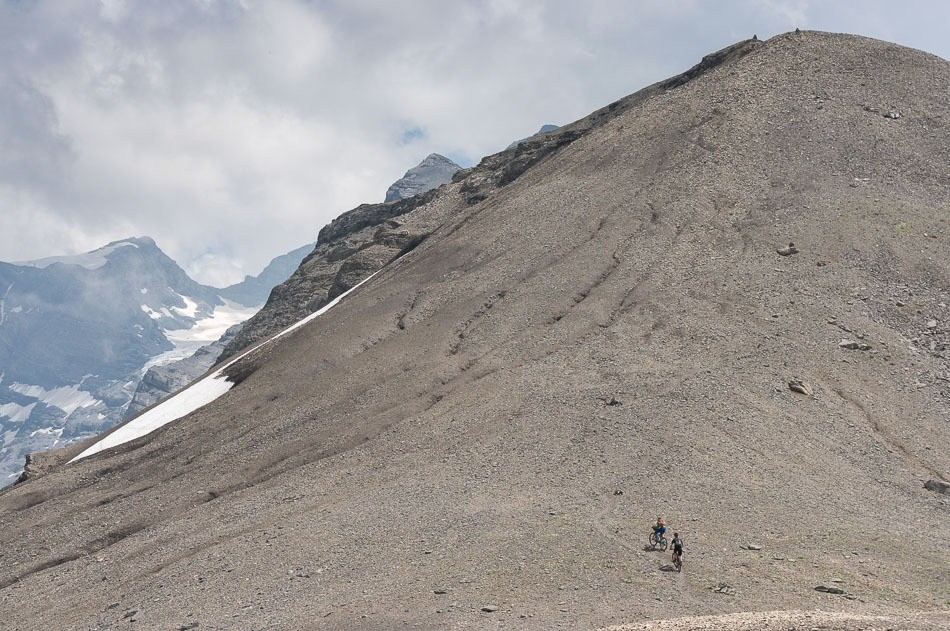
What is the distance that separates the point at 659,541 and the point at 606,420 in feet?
34.3

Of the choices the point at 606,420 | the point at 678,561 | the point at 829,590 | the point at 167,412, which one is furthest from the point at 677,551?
the point at 167,412

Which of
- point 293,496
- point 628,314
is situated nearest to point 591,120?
point 628,314

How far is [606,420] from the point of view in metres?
33.4

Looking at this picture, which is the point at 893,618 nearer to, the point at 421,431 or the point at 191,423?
the point at 421,431

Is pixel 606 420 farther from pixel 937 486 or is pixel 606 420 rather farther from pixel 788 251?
pixel 788 251

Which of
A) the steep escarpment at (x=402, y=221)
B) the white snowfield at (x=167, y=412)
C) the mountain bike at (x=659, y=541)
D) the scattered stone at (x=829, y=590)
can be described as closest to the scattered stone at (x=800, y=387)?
the mountain bike at (x=659, y=541)

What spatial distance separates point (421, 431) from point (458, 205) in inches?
2191

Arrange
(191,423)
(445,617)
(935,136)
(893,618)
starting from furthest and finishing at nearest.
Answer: (935,136)
(191,423)
(445,617)
(893,618)

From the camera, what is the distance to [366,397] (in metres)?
42.7

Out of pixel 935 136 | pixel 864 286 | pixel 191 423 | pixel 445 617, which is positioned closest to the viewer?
pixel 445 617

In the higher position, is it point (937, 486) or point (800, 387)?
point (800, 387)

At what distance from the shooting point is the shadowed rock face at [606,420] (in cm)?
2322

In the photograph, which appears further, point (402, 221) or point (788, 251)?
point (402, 221)

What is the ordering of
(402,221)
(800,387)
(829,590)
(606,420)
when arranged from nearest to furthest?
(829,590) < (606,420) < (800,387) < (402,221)
